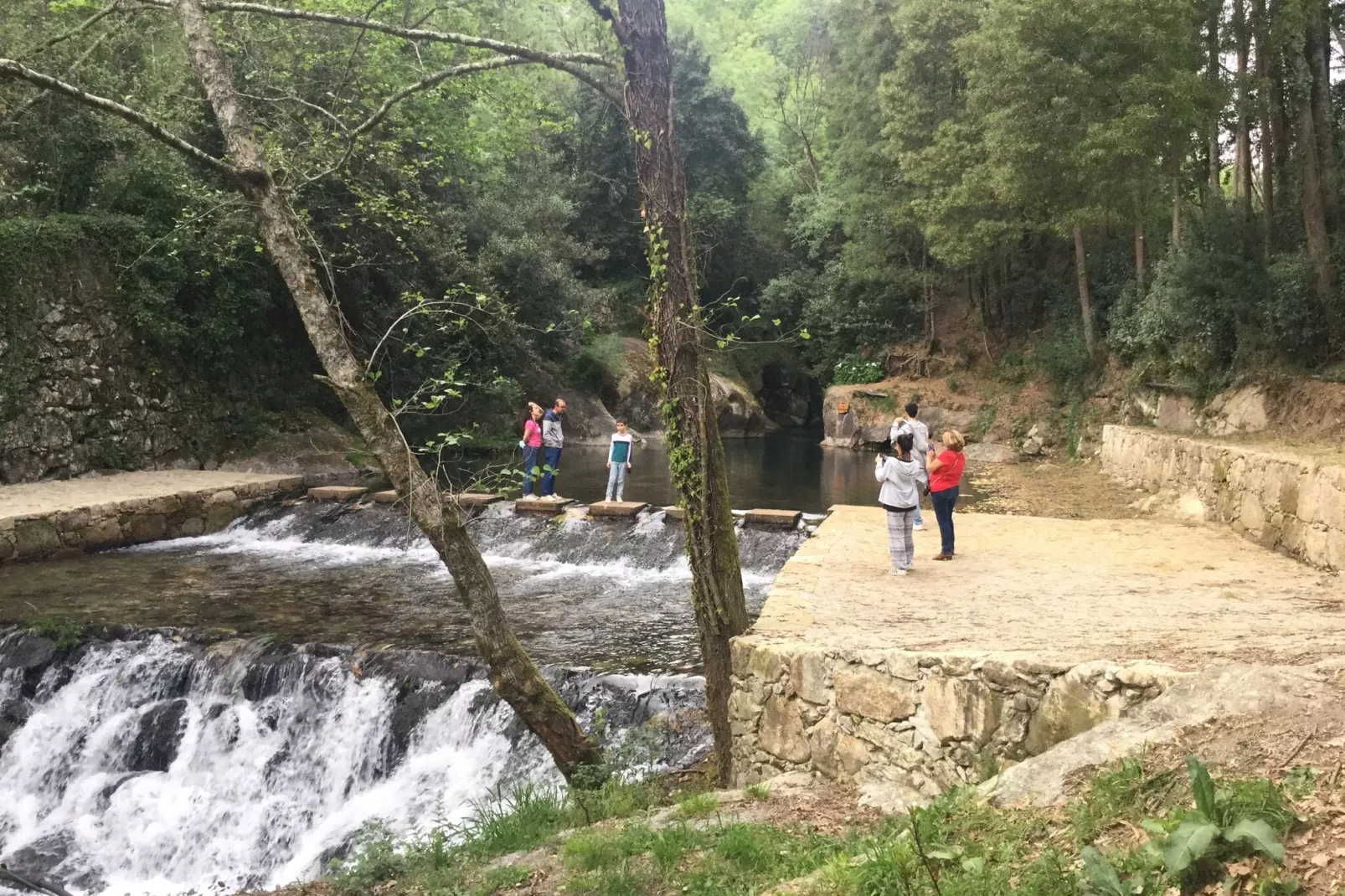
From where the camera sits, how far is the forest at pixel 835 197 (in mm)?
11773

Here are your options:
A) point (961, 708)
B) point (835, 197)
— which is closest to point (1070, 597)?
point (961, 708)

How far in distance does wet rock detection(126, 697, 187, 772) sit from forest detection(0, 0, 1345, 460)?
3.28 metres

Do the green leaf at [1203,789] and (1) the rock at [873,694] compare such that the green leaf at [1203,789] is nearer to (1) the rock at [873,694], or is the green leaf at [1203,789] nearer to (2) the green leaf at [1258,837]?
(2) the green leaf at [1258,837]

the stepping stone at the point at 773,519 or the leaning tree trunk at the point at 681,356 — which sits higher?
the leaning tree trunk at the point at 681,356

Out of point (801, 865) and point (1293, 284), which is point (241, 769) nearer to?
point (801, 865)

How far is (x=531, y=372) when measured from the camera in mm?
24562

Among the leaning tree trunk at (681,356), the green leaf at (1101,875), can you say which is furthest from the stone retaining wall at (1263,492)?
the green leaf at (1101,875)

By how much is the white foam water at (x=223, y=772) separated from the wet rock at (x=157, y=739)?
0.9 inches

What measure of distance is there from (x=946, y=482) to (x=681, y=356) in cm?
366

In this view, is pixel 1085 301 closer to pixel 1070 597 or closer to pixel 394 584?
pixel 1070 597

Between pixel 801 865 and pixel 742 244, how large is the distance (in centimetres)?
3076

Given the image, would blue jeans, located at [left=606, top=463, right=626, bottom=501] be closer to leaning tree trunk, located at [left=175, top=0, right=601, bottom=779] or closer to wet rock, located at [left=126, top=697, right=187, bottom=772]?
wet rock, located at [left=126, top=697, right=187, bottom=772]

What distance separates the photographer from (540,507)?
42.0 ft

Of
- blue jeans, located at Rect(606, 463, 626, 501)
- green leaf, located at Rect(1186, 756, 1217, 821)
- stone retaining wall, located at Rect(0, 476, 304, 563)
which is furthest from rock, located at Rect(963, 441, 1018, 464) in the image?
green leaf, located at Rect(1186, 756, 1217, 821)
